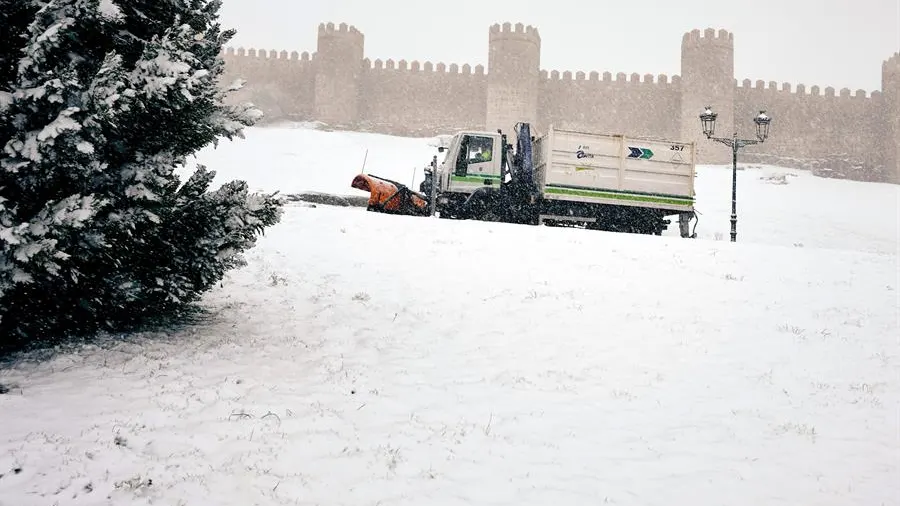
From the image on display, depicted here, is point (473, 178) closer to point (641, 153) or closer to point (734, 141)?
point (641, 153)

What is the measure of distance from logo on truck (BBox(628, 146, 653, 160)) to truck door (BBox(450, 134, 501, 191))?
284cm

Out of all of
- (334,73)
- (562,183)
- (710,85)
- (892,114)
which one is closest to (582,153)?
(562,183)

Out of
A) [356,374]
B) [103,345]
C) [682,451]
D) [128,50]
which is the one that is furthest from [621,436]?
[128,50]

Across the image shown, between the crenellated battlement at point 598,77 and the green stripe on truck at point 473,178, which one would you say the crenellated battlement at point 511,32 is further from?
the green stripe on truck at point 473,178

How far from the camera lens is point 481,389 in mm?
5176

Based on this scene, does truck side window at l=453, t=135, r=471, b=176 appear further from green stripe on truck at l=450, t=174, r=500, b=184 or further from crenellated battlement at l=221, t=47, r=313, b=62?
crenellated battlement at l=221, t=47, r=313, b=62

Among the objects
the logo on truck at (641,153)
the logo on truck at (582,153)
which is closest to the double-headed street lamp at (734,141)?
the logo on truck at (641,153)

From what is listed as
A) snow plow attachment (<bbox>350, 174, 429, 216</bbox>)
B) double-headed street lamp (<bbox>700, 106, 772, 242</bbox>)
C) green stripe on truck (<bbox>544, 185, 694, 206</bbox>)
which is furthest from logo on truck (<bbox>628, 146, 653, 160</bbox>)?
snow plow attachment (<bbox>350, 174, 429, 216</bbox>)

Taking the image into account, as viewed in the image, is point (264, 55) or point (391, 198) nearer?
point (391, 198)

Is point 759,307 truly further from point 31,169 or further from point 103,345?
point 31,169

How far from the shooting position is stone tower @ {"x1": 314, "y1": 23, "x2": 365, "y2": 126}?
39.8 meters

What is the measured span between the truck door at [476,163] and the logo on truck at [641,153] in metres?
2.84

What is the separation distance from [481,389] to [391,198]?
8.72 meters

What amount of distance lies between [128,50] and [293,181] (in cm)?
1796
